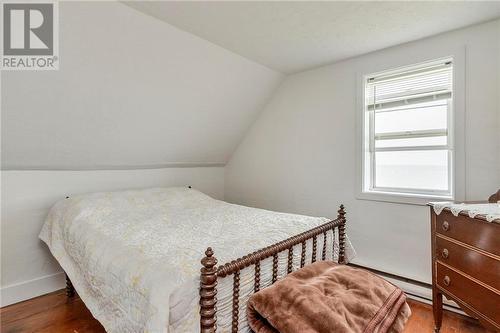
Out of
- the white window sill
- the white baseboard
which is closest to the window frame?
the white window sill

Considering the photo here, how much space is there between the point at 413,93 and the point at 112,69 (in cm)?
260

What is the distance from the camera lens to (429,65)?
2.41 m

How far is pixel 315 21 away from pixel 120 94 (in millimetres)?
1690

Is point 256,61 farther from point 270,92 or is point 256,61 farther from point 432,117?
point 432,117

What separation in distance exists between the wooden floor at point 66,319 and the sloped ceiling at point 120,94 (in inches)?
46.8

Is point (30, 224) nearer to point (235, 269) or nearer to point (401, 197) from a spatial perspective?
point (235, 269)

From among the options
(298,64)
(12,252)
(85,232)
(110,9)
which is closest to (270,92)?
(298,64)

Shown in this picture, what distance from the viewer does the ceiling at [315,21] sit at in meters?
1.86

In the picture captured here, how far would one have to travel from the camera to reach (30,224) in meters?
2.47

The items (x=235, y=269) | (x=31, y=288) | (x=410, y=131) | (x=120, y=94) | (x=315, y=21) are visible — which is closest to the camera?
(x=235, y=269)

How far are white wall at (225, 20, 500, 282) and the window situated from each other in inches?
5.2

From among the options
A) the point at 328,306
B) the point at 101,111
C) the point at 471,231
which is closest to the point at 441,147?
the point at 471,231

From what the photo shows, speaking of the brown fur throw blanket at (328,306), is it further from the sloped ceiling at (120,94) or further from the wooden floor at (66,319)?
the sloped ceiling at (120,94)

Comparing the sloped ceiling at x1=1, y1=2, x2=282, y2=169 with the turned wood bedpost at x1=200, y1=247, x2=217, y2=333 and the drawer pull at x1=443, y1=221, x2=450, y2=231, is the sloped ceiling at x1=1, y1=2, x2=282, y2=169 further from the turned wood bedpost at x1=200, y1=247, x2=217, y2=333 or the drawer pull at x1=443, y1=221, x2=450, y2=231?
the drawer pull at x1=443, y1=221, x2=450, y2=231
